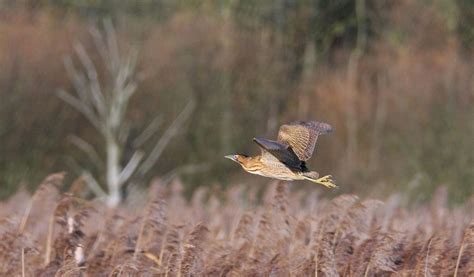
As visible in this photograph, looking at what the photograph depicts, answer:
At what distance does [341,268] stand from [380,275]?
0.94 feet

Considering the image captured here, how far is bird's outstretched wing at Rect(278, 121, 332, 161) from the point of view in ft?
31.1

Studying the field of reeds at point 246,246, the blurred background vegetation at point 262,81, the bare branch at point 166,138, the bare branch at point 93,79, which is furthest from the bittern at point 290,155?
the bare branch at point 166,138

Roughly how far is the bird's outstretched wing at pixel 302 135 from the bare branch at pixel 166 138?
23787 millimetres

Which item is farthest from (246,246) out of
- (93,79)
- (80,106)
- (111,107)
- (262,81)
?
(262,81)

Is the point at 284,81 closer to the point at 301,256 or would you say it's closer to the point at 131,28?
the point at 131,28

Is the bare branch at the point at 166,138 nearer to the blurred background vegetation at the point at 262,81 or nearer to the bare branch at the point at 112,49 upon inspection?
the blurred background vegetation at the point at 262,81

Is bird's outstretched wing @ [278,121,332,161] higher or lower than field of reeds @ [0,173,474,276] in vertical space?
higher

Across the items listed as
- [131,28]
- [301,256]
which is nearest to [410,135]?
[131,28]

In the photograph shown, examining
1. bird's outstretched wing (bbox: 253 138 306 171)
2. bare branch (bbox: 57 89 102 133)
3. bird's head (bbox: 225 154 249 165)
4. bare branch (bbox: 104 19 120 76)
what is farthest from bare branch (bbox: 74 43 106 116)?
bird's outstretched wing (bbox: 253 138 306 171)

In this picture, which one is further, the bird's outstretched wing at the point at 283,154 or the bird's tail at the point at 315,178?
the bird's outstretched wing at the point at 283,154

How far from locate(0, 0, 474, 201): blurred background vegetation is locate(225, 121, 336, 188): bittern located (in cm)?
2113

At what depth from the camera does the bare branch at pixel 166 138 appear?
33.8 m

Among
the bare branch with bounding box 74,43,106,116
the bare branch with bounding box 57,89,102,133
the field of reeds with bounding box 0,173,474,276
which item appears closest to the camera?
the field of reeds with bounding box 0,173,474,276

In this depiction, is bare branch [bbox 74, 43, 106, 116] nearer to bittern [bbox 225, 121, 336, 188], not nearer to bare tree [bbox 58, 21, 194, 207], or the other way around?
bare tree [bbox 58, 21, 194, 207]
